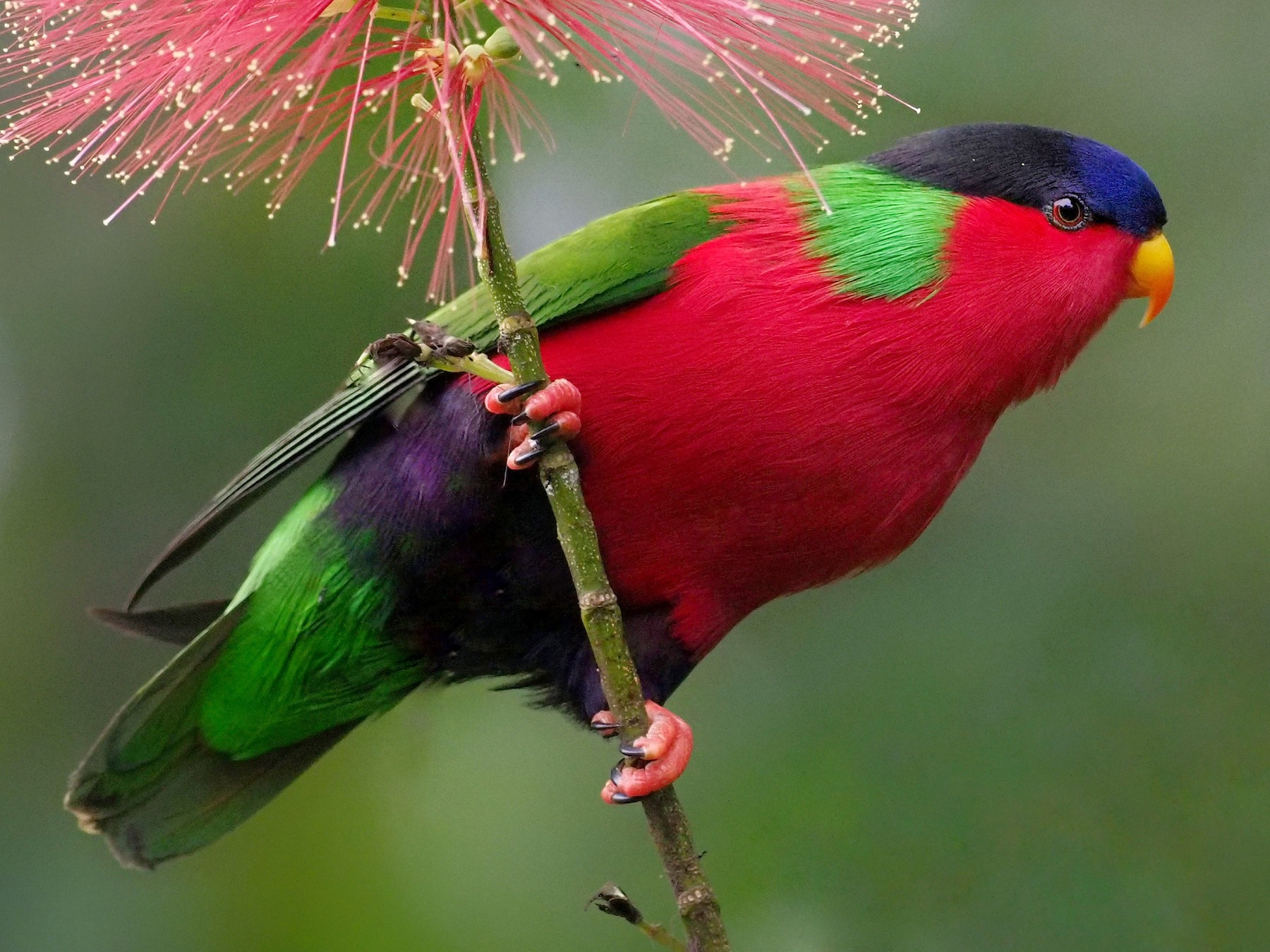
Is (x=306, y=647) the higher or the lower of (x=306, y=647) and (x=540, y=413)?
the lower

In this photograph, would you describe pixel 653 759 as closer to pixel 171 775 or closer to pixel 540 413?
pixel 540 413

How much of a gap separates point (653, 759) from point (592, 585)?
358 millimetres

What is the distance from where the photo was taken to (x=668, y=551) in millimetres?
1966

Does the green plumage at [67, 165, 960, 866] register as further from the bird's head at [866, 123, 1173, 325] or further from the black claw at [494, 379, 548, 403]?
the black claw at [494, 379, 548, 403]

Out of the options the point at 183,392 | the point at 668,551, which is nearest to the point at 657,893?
the point at 668,551

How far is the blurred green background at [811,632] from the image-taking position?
2.90 metres

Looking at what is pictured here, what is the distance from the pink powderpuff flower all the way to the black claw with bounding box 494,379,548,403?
20 cm

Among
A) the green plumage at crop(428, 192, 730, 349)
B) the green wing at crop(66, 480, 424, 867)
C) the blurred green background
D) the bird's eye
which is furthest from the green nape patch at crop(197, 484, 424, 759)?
the bird's eye

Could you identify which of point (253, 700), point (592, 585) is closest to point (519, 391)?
point (592, 585)

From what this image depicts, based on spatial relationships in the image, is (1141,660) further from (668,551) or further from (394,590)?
(394,590)

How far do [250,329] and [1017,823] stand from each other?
219 centimetres

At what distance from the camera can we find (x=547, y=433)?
5.25ft

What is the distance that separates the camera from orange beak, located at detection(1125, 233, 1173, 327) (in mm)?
2119

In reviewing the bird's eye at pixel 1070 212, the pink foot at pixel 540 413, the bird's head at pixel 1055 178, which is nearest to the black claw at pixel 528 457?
the pink foot at pixel 540 413
